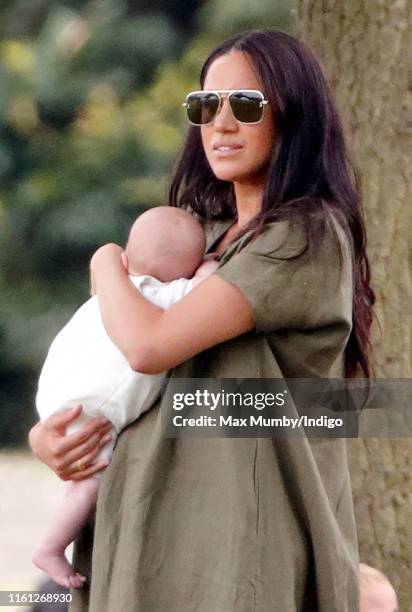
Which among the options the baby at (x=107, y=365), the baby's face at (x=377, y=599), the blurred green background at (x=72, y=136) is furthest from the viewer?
the blurred green background at (x=72, y=136)

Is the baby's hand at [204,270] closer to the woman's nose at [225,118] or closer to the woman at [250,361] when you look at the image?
the woman at [250,361]

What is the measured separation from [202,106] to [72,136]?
3.22 metres

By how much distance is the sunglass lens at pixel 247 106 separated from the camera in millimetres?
2117

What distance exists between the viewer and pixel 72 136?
17.6 ft

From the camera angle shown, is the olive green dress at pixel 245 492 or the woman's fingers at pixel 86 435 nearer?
the olive green dress at pixel 245 492

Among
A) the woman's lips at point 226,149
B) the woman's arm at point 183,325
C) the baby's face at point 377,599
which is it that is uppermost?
the woman's lips at point 226,149

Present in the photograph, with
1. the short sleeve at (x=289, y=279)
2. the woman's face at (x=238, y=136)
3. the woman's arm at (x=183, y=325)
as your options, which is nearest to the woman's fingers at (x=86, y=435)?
the woman's arm at (x=183, y=325)

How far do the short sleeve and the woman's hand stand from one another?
306 millimetres

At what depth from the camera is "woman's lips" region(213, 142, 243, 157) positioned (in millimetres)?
2154

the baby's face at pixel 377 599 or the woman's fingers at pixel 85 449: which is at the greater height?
the woman's fingers at pixel 85 449

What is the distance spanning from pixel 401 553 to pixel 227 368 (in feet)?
4.06

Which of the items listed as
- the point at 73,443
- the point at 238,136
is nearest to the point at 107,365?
the point at 73,443

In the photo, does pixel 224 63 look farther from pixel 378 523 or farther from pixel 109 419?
pixel 378 523

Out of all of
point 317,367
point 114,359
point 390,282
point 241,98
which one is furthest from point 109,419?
point 390,282
